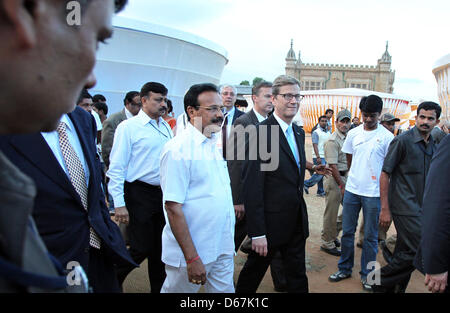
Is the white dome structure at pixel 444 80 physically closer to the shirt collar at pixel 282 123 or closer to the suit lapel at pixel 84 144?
the shirt collar at pixel 282 123

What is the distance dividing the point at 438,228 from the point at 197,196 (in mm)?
1553

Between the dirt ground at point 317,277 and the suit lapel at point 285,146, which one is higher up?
the suit lapel at point 285,146

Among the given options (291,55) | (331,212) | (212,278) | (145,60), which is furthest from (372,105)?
(291,55)

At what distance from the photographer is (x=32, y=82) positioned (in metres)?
0.57

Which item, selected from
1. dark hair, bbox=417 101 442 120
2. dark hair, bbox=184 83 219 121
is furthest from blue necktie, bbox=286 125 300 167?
dark hair, bbox=417 101 442 120

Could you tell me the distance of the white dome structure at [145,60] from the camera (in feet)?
64.4

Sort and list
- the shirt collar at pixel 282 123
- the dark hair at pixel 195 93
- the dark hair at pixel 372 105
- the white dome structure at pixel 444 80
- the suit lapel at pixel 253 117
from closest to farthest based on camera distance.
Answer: the dark hair at pixel 195 93, the shirt collar at pixel 282 123, the dark hair at pixel 372 105, the suit lapel at pixel 253 117, the white dome structure at pixel 444 80

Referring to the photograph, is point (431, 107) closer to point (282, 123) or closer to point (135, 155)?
point (282, 123)

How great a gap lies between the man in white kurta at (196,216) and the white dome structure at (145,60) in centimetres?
1755

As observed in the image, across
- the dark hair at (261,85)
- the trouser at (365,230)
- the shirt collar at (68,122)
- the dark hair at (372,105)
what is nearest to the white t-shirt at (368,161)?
the trouser at (365,230)

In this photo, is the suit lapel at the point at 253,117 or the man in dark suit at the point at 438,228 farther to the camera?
the suit lapel at the point at 253,117

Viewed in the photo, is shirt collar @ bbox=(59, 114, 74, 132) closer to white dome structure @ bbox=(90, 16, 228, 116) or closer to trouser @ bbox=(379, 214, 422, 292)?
trouser @ bbox=(379, 214, 422, 292)
